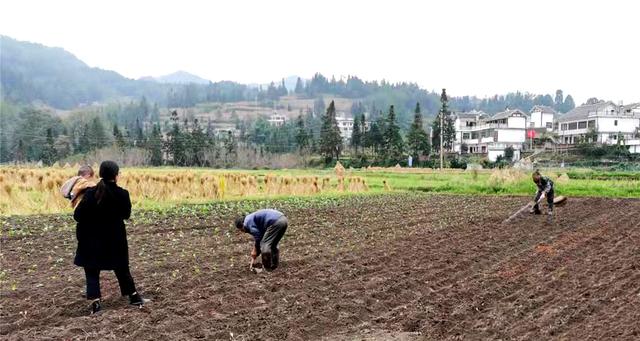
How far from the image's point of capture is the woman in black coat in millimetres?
6160

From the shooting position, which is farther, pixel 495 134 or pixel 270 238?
pixel 495 134

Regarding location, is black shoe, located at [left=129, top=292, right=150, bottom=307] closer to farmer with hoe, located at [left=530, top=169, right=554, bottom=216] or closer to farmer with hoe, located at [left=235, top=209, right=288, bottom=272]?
farmer with hoe, located at [left=235, top=209, right=288, bottom=272]

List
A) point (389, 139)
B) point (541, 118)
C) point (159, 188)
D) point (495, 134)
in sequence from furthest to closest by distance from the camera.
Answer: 1. point (541, 118)
2. point (495, 134)
3. point (389, 139)
4. point (159, 188)

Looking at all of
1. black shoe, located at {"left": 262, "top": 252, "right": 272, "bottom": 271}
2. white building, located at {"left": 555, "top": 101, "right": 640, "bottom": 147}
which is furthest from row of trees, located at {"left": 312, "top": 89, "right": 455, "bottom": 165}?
black shoe, located at {"left": 262, "top": 252, "right": 272, "bottom": 271}

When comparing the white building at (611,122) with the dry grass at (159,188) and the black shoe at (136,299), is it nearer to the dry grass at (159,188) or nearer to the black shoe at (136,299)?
the dry grass at (159,188)

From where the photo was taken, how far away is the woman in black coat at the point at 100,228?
6160 millimetres

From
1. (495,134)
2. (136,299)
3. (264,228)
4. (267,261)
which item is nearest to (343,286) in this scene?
(267,261)

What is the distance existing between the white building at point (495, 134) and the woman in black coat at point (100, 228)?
62032 millimetres

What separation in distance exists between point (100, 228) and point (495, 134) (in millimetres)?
69561

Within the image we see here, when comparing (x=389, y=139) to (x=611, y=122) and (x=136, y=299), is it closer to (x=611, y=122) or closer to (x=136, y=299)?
(x=611, y=122)

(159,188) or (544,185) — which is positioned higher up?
(544,185)

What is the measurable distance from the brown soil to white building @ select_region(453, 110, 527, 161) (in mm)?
56422

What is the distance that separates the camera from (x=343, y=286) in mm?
7387

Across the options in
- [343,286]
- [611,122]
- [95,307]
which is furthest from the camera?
[611,122]
